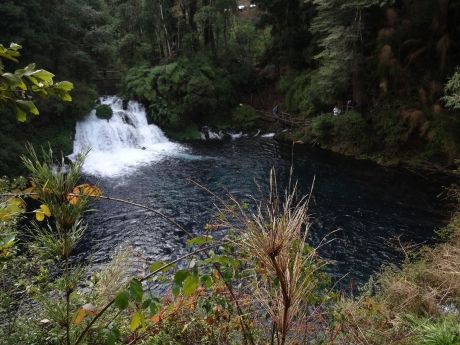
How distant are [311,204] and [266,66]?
1603cm

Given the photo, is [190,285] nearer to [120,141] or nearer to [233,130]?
[120,141]

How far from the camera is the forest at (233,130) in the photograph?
2725 millimetres

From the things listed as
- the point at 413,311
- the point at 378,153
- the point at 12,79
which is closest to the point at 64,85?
the point at 12,79

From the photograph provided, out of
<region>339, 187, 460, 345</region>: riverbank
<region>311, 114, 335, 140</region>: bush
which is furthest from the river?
<region>339, 187, 460, 345</region>: riverbank

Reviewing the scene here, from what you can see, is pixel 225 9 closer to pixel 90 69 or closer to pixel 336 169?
pixel 90 69

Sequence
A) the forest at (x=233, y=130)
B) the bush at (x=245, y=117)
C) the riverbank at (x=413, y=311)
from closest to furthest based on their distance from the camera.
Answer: the forest at (x=233, y=130)
the riverbank at (x=413, y=311)
the bush at (x=245, y=117)

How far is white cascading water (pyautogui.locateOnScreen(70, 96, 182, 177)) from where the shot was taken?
1684cm

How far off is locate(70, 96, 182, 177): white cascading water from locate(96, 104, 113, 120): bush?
0.19m

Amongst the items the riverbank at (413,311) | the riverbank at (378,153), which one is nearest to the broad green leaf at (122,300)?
the riverbank at (413,311)

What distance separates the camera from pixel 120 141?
19.4 metres

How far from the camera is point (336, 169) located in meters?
15.8

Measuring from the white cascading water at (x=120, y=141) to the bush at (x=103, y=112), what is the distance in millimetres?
190

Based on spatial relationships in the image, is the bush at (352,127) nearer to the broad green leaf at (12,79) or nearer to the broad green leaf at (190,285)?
the broad green leaf at (190,285)

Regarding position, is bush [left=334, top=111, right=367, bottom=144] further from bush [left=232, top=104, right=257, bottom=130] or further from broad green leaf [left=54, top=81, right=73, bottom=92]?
broad green leaf [left=54, top=81, right=73, bottom=92]
